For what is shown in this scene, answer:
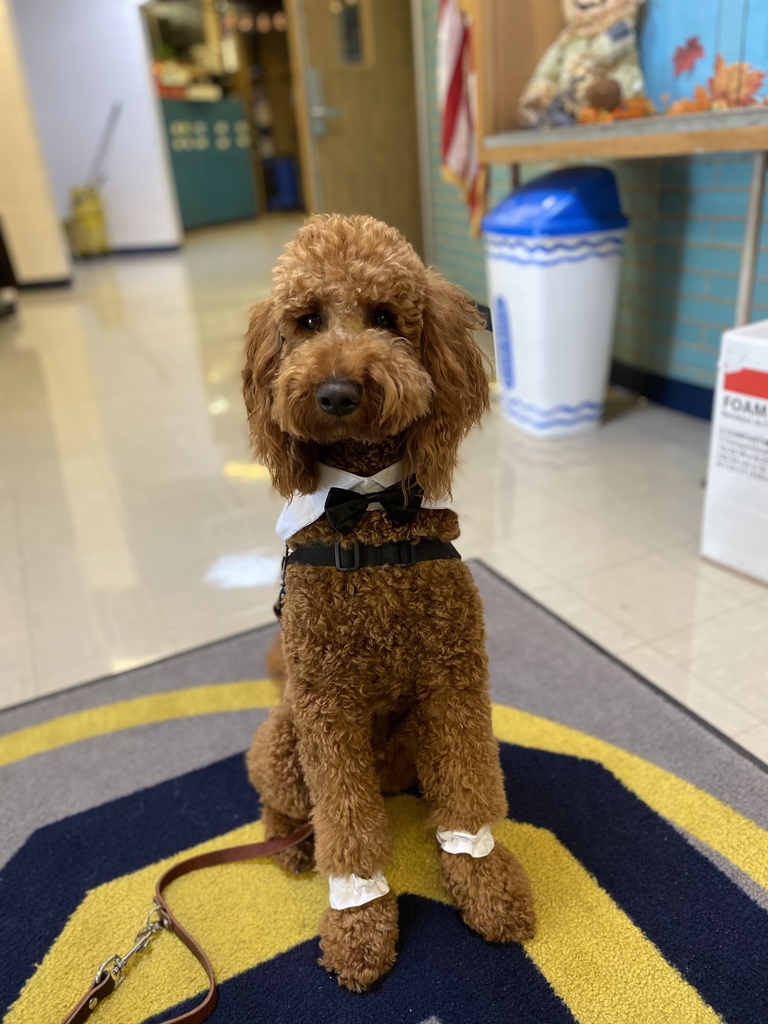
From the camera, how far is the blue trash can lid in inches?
95.0

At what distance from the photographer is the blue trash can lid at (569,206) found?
95.0 inches

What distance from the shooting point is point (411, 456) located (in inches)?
34.7

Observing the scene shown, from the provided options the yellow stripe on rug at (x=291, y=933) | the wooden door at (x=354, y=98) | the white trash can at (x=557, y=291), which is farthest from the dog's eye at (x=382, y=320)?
the wooden door at (x=354, y=98)

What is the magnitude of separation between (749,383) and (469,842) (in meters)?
1.16

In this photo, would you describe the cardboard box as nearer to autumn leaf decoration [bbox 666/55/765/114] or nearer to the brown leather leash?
autumn leaf decoration [bbox 666/55/765/114]

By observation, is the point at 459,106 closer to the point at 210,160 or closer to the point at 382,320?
the point at 382,320

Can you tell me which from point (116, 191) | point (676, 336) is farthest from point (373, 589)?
point (116, 191)

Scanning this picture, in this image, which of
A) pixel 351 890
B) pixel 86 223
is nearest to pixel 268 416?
pixel 351 890

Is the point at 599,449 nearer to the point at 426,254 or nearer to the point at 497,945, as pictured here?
the point at 497,945

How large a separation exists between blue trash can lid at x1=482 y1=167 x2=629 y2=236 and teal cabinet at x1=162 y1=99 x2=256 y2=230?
807 centimetres

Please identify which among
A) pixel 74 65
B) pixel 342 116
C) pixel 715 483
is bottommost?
pixel 715 483

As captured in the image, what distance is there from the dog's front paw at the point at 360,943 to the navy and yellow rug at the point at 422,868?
0.08ft

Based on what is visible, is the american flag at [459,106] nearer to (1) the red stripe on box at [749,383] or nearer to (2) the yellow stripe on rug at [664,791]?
(1) the red stripe on box at [749,383]

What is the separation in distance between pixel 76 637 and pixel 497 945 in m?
1.24
